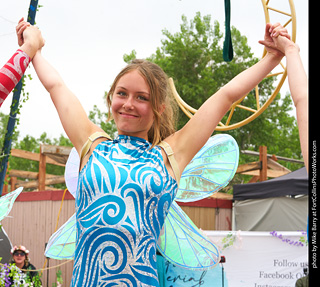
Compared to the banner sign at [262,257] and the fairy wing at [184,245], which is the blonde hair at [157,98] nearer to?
the fairy wing at [184,245]

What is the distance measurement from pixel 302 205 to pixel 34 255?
16.3 feet

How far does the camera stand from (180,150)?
1.64 m

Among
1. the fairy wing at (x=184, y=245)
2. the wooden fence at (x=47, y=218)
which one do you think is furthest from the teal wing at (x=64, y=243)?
the wooden fence at (x=47, y=218)

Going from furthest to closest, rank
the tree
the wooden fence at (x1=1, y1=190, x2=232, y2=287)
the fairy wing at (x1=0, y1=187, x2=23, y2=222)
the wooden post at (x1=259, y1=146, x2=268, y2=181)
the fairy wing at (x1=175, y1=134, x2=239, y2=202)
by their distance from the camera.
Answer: the tree, the wooden post at (x1=259, y1=146, x2=268, y2=181), the wooden fence at (x1=1, y1=190, x2=232, y2=287), the fairy wing at (x1=0, y1=187, x2=23, y2=222), the fairy wing at (x1=175, y1=134, x2=239, y2=202)

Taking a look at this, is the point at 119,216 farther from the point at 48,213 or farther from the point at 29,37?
the point at 48,213

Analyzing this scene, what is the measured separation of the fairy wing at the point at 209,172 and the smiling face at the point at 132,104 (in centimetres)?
48

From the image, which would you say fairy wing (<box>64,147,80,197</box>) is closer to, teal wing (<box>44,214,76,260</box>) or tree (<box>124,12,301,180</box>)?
teal wing (<box>44,214,76,260</box>)

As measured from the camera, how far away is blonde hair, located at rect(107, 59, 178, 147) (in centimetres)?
165

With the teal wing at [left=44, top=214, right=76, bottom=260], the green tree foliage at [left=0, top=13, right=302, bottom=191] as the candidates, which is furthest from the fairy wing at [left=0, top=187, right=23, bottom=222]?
the green tree foliage at [left=0, top=13, right=302, bottom=191]

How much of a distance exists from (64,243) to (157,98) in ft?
2.40

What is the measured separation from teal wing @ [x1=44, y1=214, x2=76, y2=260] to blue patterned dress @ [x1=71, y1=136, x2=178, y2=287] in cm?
47

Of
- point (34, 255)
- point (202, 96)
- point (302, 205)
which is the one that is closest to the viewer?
point (302, 205)

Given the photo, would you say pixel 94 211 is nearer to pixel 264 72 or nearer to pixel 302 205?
pixel 264 72
